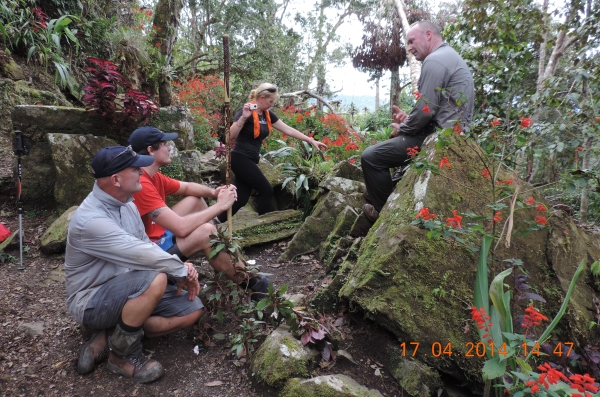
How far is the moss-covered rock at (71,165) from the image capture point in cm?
460

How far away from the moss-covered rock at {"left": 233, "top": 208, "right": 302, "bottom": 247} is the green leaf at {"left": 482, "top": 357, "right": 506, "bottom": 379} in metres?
3.20

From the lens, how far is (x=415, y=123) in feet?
11.8

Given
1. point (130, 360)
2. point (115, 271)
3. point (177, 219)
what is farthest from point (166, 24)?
point (130, 360)

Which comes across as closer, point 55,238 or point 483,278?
point 483,278

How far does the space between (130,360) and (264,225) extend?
2.63 meters

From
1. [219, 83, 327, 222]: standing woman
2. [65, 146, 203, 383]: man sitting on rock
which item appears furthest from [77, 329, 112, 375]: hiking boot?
[219, 83, 327, 222]: standing woman

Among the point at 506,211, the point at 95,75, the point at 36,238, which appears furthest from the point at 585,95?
the point at 36,238

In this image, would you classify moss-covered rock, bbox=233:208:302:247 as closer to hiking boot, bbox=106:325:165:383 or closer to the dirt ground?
the dirt ground

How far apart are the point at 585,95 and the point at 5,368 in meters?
5.91

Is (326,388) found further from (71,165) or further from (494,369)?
(71,165)

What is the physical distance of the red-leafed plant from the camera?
182 inches

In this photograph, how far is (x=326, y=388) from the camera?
7.29ft

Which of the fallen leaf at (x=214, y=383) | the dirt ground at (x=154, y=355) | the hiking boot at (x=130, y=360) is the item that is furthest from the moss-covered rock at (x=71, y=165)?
the fallen leaf at (x=214, y=383)
